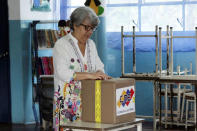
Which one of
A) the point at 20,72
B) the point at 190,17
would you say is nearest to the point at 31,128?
the point at 20,72

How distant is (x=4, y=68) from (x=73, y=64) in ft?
14.6

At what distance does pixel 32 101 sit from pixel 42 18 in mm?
1413

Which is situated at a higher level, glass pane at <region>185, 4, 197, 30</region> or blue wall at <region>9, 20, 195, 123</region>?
glass pane at <region>185, 4, 197, 30</region>

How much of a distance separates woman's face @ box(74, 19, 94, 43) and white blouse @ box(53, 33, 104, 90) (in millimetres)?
55

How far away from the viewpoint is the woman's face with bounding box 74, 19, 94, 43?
359 centimetres

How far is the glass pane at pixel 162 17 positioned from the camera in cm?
760

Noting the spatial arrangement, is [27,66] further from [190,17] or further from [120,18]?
[190,17]

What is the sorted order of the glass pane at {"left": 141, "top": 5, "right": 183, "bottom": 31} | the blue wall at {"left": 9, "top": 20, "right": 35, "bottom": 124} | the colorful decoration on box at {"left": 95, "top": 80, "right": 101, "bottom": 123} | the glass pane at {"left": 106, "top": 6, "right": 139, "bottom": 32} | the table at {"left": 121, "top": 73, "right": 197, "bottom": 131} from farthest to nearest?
the glass pane at {"left": 106, "top": 6, "right": 139, "bottom": 32}, the blue wall at {"left": 9, "top": 20, "right": 35, "bottom": 124}, the glass pane at {"left": 141, "top": 5, "right": 183, "bottom": 31}, the table at {"left": 121, "top": 73, "right": 197, "bottom": 131}, the colorful decoration on box at {"left": 95, "top": 80, "right": 101, "bottom": 123}

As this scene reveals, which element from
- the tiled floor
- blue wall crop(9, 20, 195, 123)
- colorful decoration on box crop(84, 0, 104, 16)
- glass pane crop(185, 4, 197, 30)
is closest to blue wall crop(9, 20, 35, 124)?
blue wall crop(9, 20, 195, 123)

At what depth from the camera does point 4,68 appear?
25.8 feet

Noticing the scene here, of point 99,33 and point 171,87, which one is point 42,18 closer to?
point 99,33

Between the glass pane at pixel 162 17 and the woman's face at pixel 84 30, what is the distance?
13.5 feet

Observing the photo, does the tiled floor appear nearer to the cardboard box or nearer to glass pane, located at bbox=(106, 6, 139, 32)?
glass pane, located at bbox=(106, 6, 139, 32)

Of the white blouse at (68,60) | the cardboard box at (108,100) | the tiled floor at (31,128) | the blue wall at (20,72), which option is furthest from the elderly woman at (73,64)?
the blue wall at (20,72)
